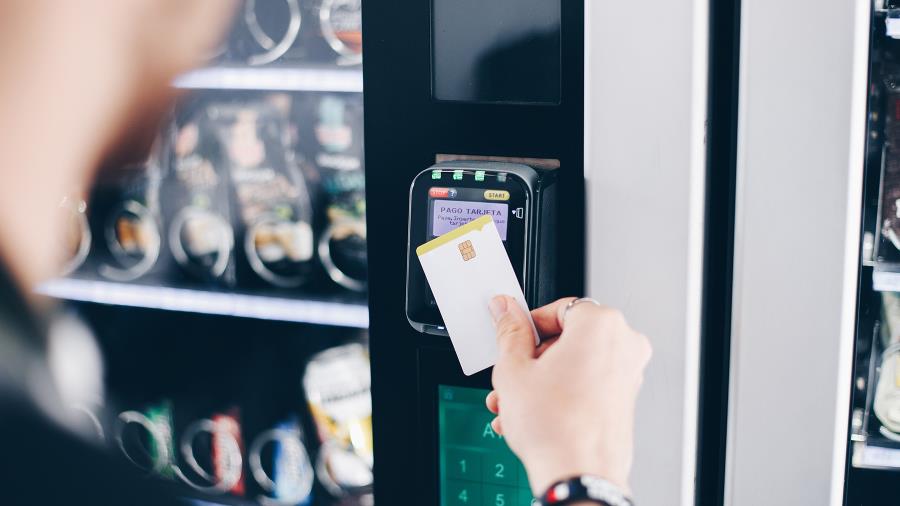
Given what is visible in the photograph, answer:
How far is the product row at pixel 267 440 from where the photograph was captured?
6.00 feet

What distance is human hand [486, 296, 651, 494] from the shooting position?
856 mm

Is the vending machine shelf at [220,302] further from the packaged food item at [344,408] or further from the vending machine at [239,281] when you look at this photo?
the packaged food item at [344,408]

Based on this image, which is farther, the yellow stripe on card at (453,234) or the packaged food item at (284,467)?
the packaged food item at (284,467)

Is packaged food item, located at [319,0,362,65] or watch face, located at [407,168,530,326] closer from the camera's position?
watch face, located at [407,168,530,326]

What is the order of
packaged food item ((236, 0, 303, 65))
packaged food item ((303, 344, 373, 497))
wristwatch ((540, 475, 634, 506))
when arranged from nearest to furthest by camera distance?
wristwatch ((540, 475, 634, 506)), packaged food item ((236, 0, 303, 65)), packaged food item ((303, 344, 373, 497))

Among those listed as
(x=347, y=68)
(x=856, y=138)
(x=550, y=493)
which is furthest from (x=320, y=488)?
(x=856, y=138)

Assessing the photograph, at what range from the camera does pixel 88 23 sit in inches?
70.2

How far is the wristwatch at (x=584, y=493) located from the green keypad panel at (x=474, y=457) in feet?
0.78

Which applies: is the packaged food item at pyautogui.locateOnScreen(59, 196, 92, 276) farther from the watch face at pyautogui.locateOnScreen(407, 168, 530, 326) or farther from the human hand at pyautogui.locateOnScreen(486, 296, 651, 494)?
the human hand at pyautogui.locateOnScreen(486, 296, 651, 494)

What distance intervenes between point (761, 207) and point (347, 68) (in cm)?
81

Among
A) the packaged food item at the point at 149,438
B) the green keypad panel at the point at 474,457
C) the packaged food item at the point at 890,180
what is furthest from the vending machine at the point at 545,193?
the packaged food item at the point at 149,438

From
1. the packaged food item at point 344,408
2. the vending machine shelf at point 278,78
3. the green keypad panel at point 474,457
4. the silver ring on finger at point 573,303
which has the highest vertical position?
the vending machine shelf at point 278,78

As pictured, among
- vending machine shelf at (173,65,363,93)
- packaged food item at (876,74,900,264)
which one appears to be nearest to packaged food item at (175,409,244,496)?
vending machine shelf at (173,65,363,93)

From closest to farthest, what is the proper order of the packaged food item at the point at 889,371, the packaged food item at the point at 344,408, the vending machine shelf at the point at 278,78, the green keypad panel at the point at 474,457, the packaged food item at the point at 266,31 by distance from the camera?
the green keypad panel at the point at 474,457 → the packaged food item at the point at 889,371 → the vending machine shelf at the point at 278,78 → the packaged food item at the point at 266,31 → the packaged food item at the point at 344,408
